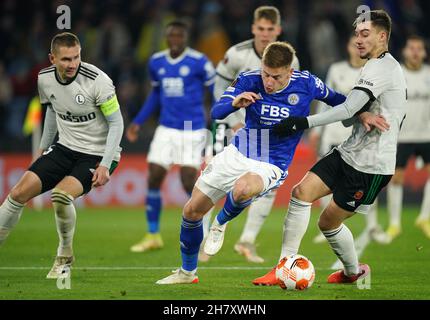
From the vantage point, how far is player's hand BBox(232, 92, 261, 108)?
324 inches

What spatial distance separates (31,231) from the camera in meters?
14.0

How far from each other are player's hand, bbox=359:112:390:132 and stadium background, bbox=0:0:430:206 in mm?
8717

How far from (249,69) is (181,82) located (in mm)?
1866

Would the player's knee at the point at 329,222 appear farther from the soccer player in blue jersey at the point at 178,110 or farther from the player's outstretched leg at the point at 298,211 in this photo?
the soccer player in blue jersey at the point at 178,110

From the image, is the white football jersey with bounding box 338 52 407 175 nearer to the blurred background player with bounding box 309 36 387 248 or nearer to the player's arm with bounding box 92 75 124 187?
the player's arm with bounding box 92 75 124 187

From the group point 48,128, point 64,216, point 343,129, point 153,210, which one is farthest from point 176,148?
point 64,216

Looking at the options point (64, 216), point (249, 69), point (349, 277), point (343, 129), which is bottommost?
point (349, 277)

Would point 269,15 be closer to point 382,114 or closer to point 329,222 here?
point 382,114

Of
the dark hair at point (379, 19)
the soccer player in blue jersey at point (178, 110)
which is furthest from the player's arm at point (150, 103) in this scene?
the dark hair at point (379, 19)

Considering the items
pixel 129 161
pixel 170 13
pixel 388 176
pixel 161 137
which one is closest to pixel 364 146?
pixel 388 176

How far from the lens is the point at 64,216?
30.2ft

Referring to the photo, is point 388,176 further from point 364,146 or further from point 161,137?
point 161,137

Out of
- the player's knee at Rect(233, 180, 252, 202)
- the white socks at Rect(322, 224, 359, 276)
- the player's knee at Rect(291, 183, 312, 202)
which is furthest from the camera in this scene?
the white socks at Rect(322, 224, 359, 276)

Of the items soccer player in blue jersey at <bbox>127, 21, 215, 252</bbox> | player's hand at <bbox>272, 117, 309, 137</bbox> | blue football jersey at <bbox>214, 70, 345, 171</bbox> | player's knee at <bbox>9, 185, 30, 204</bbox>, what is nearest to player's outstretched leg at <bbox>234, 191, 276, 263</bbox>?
soccer player in blue jersey at <bbox>127, 21, 215, 252</bbox>
